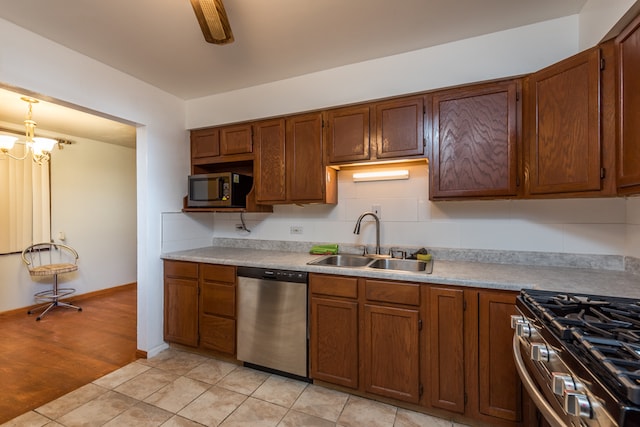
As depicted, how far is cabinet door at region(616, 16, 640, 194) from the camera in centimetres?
125

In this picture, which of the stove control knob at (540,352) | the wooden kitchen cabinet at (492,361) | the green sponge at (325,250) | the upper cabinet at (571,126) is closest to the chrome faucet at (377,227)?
the green sponge at (325,250)

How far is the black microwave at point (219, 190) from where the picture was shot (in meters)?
2.57

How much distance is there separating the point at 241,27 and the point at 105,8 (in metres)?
0.76

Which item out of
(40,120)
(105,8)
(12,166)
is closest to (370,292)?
(105,8)

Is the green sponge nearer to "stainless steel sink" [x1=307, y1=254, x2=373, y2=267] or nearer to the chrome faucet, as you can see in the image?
"stainless steel sink" [x1=307, y1=254, x2=373, y2=267]

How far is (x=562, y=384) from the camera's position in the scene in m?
0.77

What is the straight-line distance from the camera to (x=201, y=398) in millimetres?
1939

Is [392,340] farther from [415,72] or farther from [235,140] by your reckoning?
[235,140]

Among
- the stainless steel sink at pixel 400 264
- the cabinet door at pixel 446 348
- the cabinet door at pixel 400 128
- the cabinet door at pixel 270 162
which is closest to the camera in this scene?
the cabinet door at pixel 446 348

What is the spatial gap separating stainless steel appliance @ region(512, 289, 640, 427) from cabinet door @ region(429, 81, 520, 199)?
826mm

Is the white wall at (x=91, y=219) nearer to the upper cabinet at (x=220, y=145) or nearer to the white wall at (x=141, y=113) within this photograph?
the white wall at (x=141, y=113)

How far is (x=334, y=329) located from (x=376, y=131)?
4.90 ft

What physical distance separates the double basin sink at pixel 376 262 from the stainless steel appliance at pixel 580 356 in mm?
814

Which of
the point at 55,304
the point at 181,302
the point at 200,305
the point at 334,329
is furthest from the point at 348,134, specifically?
the point at 55,304
